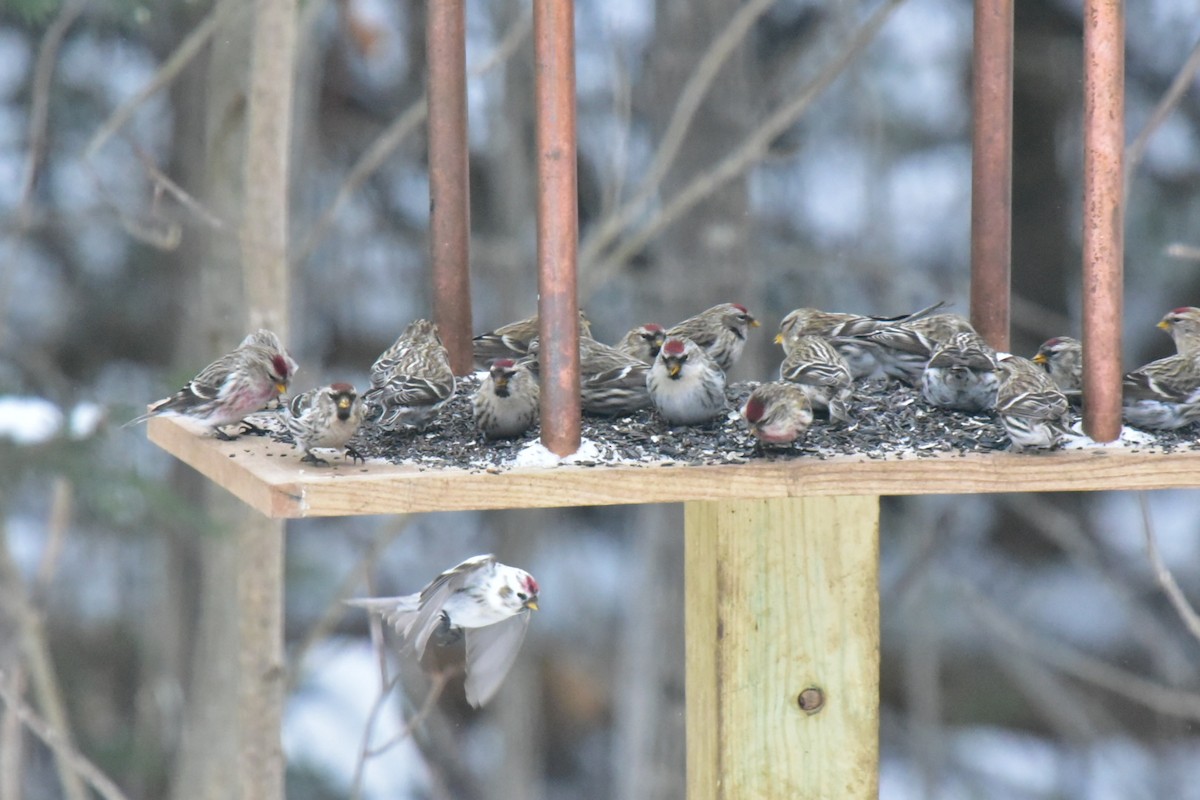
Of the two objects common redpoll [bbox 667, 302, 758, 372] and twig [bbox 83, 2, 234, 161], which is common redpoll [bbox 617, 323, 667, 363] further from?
twig [bbox 83, 2, 234, 161]

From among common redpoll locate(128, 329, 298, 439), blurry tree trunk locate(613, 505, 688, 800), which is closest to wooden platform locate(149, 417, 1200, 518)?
common redpoll locate(128, 329, 298, 439)

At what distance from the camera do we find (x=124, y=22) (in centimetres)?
604

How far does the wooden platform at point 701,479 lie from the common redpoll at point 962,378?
40 centimetres

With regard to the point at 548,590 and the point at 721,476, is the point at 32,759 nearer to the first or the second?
the point at 548,590

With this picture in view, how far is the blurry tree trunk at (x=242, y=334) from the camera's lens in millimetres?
4578

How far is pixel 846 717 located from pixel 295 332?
3.91 metres

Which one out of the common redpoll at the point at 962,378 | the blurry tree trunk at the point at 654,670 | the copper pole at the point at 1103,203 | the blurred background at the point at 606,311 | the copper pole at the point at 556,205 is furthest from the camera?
the blurred background at the point at 606,311

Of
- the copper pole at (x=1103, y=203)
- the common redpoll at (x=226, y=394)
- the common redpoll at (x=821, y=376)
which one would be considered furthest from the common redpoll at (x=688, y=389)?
the common redpoll at (x=226, y=394)

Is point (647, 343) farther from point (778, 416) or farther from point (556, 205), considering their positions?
point (778, 416)

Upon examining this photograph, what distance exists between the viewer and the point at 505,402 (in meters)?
3.10

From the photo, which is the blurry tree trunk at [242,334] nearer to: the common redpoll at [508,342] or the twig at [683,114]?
the common redpoll at [508,342]

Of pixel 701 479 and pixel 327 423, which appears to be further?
pixel 327 423

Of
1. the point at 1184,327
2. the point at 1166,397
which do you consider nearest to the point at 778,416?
the point at 1166,397

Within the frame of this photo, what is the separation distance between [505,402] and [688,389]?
1.20ft
